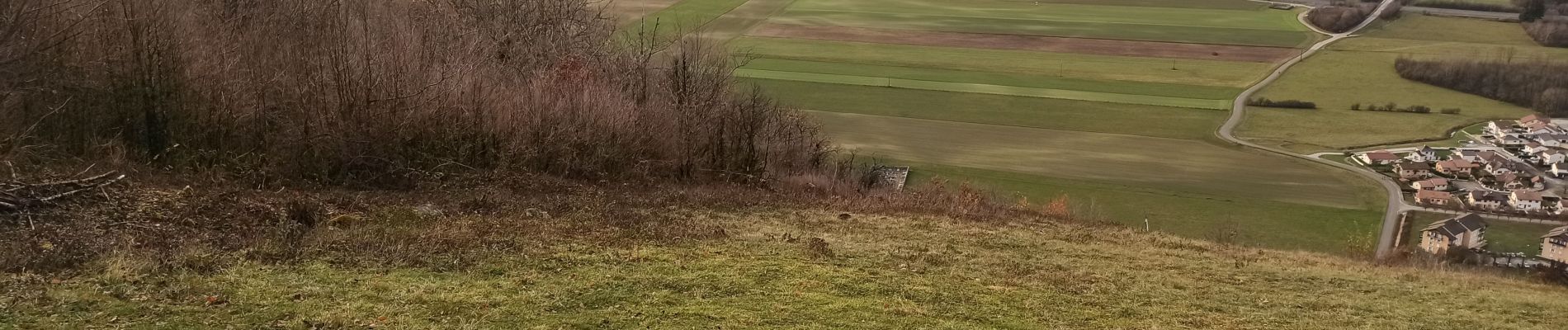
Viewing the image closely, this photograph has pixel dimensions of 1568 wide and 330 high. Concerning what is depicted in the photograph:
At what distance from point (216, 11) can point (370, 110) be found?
3229 mm

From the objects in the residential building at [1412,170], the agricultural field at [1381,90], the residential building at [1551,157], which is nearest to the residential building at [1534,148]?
the residential building at [1551,157]

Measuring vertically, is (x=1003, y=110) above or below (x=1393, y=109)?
below

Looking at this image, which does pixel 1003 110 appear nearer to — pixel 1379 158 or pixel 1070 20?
pixel 1379 158

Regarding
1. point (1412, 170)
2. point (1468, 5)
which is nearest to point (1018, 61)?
point (1412, 170)

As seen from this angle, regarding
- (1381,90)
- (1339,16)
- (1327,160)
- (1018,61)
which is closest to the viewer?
(1327,160)

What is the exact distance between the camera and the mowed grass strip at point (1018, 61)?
51531 mm

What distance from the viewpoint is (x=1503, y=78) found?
50375mm

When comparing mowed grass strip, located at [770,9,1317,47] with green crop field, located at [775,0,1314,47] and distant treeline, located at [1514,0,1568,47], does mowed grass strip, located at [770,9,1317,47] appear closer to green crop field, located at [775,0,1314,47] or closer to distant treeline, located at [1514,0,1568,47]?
green crop field, located at [775,0,1314,47]

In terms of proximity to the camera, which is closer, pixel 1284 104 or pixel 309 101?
pixel 309 101

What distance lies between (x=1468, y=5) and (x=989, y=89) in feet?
152

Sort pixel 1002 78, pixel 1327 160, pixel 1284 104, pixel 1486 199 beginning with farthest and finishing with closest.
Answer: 1. pixel 1002 78
2. pixel 1284 104
3. pixel 1327 160
4. pixel 1486 199

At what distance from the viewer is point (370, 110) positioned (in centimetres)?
1534

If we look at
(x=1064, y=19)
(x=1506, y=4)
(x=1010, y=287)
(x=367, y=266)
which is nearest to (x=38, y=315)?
(x=367, y=266)

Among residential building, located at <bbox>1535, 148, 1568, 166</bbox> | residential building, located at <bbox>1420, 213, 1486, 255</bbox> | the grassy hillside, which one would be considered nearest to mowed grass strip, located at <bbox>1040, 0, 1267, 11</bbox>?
residential building, located at <bbox>1535, 148, 1568, 166</bbox>
